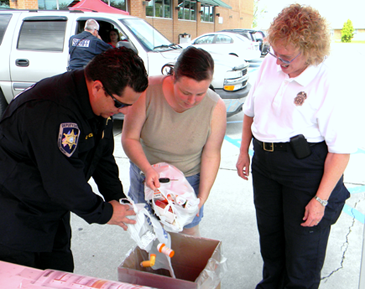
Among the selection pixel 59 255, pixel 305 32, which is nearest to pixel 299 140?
pixel 305 32

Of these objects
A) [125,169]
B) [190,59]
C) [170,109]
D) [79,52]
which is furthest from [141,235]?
[79,52]

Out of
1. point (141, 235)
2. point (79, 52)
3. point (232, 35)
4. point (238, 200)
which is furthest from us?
point (232, 35)

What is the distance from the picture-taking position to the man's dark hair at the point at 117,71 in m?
1.12

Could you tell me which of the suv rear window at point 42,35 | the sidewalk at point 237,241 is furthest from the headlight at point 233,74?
the suv rear window at point 42,35

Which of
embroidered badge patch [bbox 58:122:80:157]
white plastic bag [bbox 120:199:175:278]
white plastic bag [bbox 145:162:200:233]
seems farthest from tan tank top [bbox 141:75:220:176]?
embroidered badge patch [bbox 58:122:80:157]

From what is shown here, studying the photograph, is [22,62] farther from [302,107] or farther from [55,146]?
[302,107]

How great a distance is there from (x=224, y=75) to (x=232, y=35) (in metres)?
7.12

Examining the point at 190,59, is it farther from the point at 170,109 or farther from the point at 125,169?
the point at 125,169

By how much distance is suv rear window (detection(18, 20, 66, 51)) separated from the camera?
496cm

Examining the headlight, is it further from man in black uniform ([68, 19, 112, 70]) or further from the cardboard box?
the cardboard box

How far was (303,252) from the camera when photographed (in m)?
1.62

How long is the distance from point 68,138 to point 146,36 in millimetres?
4221

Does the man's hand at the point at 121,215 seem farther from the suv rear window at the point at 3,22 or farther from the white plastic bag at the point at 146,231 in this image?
the suv rear window at the point at 3,22

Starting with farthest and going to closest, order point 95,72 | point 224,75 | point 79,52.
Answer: point 224,75
point 79,52
point 95,72
